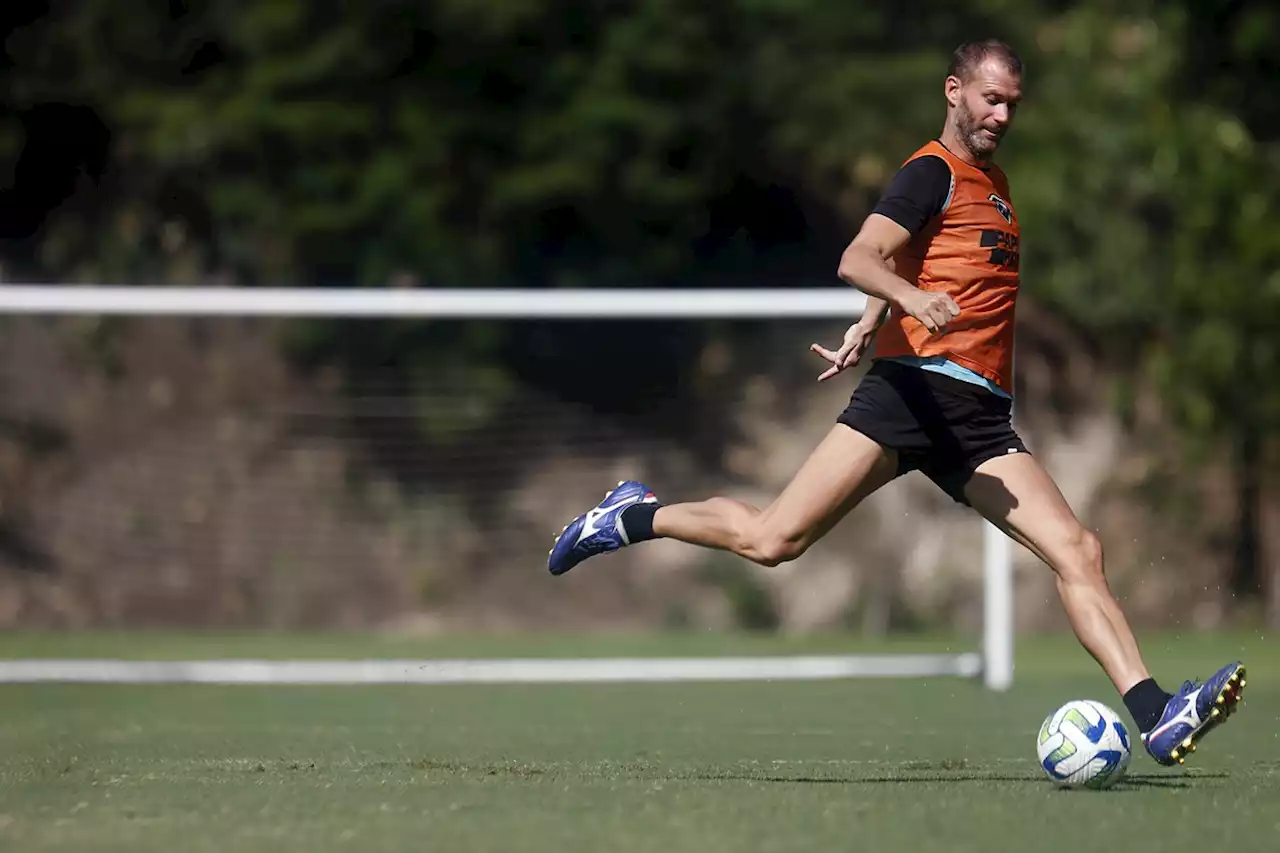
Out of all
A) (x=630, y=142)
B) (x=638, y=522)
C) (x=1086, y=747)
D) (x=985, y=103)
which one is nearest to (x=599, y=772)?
(x=638, y=522)

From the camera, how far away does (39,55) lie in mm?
17297

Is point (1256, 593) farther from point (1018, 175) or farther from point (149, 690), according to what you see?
point (149, 690)

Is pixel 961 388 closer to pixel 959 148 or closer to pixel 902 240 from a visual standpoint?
pixel 902 240

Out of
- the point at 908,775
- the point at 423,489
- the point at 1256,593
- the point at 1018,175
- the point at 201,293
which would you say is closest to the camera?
the point at 908,775

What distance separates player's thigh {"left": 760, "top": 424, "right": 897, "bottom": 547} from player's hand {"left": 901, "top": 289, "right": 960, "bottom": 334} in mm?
765

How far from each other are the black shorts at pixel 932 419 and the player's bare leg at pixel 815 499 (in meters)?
0.06

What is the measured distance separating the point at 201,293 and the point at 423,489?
3033mm

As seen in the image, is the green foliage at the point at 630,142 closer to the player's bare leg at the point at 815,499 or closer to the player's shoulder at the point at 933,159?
the player's bare leg at the point at 815,499

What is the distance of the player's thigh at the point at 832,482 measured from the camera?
608 centimetres

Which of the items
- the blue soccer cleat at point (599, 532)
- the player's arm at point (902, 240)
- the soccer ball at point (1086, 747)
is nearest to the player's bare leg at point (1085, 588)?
the soccer ball at point (1086, 747)

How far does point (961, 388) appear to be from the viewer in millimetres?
6031

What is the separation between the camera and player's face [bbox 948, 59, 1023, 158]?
5.89 m

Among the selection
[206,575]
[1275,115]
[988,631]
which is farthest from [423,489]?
[1275,115]

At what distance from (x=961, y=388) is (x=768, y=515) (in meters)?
0.73
